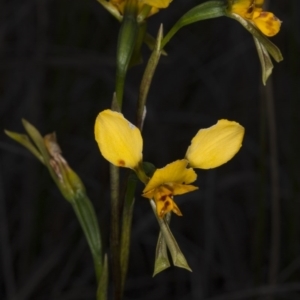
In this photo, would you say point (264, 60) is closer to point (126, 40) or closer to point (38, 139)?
point (126, 40)

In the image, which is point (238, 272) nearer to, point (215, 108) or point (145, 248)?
point (145, 248)

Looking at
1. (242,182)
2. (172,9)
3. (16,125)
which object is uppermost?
(172,9)

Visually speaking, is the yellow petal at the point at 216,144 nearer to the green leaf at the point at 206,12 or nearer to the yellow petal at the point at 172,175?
the yellow petal at the point at 172,175

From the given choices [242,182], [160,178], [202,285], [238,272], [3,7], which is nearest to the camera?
[160,178]

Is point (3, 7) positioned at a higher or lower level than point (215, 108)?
higher

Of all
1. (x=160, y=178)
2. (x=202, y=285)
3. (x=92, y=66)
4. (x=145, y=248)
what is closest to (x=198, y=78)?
(x=92, y=66)

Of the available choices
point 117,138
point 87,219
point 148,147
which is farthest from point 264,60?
point 148,147
